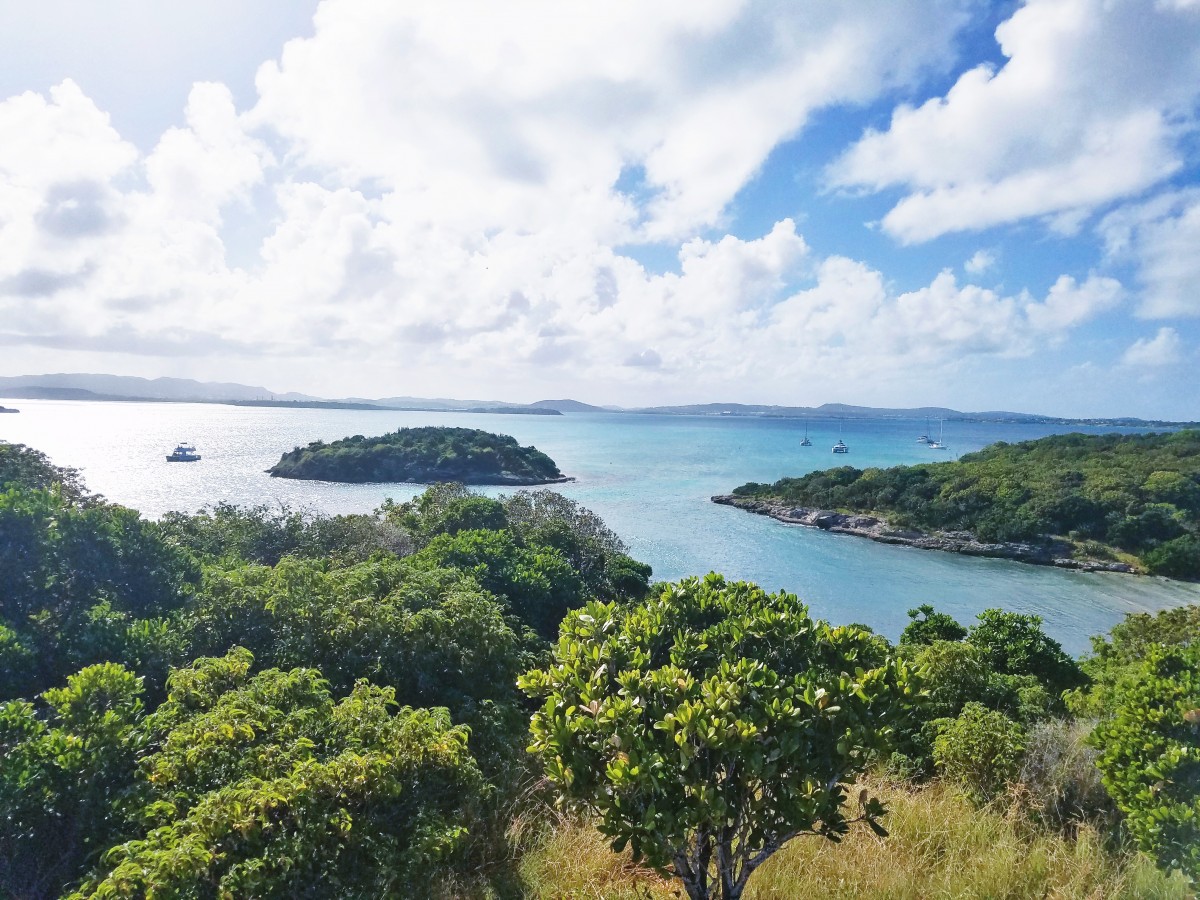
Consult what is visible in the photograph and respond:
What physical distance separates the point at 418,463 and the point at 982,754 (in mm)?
71216

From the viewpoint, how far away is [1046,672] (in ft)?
34.7

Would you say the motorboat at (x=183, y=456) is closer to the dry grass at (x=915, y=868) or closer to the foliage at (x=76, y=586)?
the foliage at (x=76, y=586)

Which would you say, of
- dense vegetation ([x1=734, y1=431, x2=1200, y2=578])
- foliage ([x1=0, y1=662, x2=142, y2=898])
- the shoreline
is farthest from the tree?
the shoreline

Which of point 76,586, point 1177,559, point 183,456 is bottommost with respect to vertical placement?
point 1177,559

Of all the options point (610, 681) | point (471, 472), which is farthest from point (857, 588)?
point (471, 472)

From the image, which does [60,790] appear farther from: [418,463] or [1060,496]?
[418,463]

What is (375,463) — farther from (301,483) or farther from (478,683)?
(478,683)

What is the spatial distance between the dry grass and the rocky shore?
39.3 m

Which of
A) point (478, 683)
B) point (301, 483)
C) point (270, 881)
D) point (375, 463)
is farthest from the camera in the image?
point (375, 463)

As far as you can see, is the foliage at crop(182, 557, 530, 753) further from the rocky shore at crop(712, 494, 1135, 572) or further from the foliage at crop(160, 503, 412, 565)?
the rocky shore at crop(712, 494, 1135, 572)

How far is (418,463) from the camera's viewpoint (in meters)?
73.4

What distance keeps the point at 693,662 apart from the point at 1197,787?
3.64 m

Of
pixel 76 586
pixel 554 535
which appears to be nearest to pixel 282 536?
pixel 554 535

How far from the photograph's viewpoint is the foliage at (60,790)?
4098 mm
